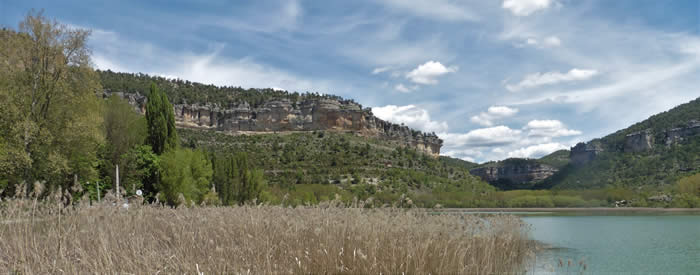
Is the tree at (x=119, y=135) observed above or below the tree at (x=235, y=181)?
above

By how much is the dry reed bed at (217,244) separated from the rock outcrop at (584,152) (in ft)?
312

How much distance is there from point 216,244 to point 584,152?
104194 millimetres

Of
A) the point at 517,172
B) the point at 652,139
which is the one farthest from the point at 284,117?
the point at 517,172

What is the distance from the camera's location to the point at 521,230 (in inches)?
395

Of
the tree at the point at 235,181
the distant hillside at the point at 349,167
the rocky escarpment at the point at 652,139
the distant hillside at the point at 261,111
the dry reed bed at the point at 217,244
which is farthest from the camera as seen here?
the distant hillside at the point at 261,111

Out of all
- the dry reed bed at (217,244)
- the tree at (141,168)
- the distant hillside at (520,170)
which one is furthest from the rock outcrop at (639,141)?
the dry reed bed at (217,244)

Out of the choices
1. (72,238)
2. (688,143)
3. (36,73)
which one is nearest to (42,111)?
(36,73)

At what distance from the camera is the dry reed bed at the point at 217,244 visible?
4117mm

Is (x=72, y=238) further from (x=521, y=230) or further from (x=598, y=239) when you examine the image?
(x=598, y=239)

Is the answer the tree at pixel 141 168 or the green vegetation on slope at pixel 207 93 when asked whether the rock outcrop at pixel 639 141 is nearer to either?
the green vegetation on slope at pixel 207 93

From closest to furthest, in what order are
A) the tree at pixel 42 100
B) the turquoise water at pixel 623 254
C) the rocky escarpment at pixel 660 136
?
1. the turquoise water at pixel 623 254
2. the tree at pixel 42 100
3. the rocky escarpment at pixel 660 136

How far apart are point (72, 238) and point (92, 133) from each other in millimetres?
15965

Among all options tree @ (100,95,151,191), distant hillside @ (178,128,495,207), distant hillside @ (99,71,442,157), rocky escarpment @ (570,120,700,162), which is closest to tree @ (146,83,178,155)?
tree @ (100,95,151,191)

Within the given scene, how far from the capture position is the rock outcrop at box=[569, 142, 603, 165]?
300 feet
